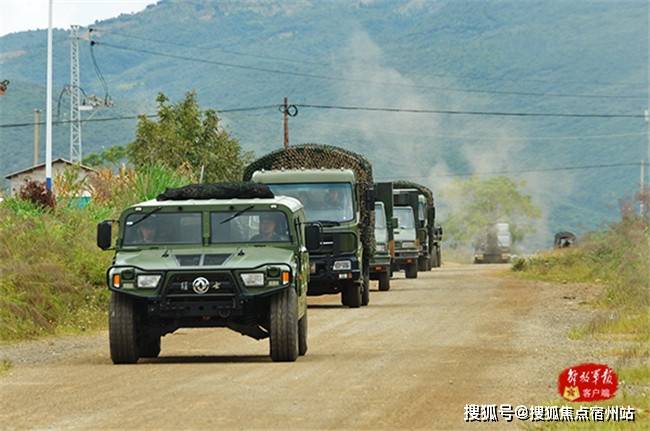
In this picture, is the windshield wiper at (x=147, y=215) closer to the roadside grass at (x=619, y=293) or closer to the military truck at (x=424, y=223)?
the roadside grass at (x=619, y=293)

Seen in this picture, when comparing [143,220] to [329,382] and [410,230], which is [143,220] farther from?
[410,230]

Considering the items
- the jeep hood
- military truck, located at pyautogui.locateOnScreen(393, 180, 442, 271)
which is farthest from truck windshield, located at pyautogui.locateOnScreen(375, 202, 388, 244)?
the jeep hood

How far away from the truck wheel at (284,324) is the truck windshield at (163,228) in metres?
1.70

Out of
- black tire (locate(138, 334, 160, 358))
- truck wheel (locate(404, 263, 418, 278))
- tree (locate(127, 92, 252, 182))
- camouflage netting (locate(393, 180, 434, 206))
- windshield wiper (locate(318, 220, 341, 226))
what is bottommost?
black tire (locate(138, 334, 160, 358))

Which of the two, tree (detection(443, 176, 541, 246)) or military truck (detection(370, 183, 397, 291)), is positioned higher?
tree (detection(443, 176, 541, 246))

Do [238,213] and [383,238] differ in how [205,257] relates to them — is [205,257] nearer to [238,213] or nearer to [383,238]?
[238,213]

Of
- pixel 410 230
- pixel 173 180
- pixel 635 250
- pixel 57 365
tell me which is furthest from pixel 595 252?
pixel 57 365

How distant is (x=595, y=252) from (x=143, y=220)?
33233mm

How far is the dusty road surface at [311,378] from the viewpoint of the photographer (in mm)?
13977

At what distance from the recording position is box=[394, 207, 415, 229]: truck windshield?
55.0m

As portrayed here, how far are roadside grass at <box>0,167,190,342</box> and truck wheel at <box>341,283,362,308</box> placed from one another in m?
5.46

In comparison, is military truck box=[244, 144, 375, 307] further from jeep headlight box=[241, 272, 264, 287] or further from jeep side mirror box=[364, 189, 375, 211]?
jeep headlight box=[241, 272, 264, 287]

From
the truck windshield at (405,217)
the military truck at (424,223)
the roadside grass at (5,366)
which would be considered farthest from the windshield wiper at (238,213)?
the military truck at (424,223)

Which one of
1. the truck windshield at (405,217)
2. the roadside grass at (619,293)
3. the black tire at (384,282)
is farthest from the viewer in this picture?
the truck windshield at (405,217)
